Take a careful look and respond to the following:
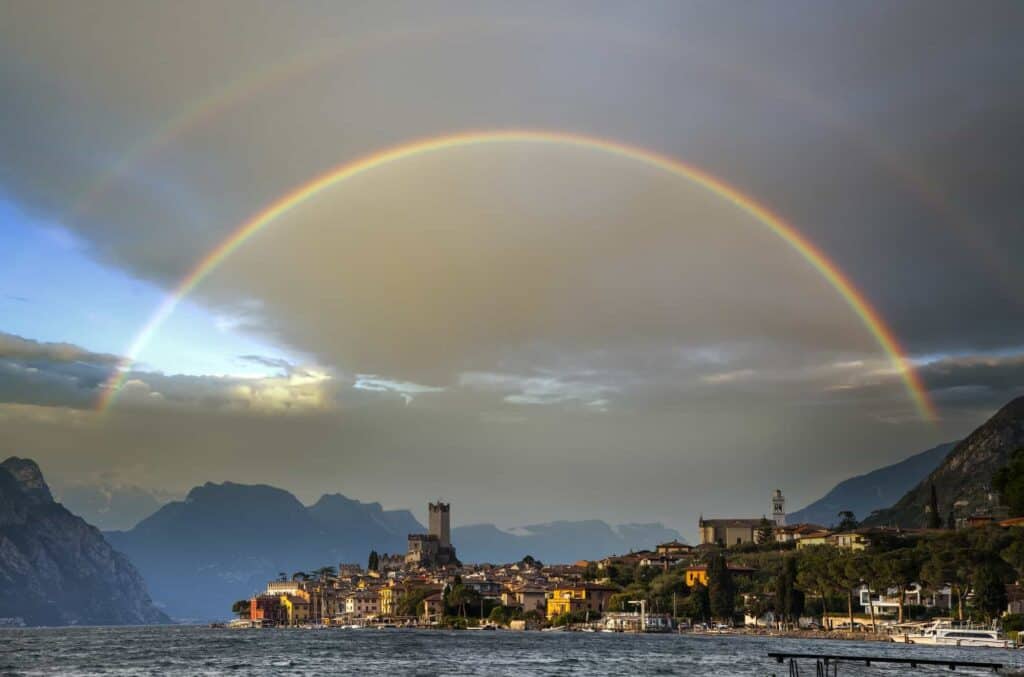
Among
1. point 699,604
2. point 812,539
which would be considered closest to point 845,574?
point 699,604

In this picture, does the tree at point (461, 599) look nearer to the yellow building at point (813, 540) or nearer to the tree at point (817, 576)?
the yellow building at point (813, 540)

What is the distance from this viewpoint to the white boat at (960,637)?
99.6m

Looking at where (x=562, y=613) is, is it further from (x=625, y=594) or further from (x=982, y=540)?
(x=982, y=540)

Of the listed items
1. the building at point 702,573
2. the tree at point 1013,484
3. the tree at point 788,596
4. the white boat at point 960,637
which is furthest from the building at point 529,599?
the white boat at point 960,637

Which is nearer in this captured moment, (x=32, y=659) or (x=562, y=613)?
(x=32, y=659)

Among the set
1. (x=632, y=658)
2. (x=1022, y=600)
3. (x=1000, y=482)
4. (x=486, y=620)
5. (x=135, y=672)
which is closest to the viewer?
(x=135, y=672)

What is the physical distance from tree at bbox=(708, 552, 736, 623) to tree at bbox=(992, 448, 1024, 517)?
34621 mm

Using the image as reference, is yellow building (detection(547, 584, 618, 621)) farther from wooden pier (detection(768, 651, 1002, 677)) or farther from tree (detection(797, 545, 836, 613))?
wooden pier (detection(768, 651, 1002, 677))

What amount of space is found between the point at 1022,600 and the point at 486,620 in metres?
88.8

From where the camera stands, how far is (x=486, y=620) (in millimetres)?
183625

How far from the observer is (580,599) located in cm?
17600

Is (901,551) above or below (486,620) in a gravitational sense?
above

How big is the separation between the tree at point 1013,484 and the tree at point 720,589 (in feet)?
114

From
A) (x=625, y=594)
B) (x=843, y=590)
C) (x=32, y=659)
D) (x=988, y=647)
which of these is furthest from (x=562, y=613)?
(x=32, y=659)
